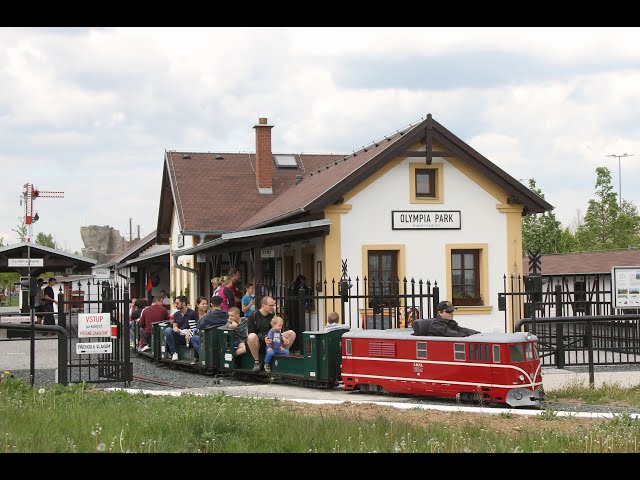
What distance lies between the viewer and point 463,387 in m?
12.9

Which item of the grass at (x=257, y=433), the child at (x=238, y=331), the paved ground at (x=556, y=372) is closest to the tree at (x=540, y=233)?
the paved ground at (x=556, y=372)

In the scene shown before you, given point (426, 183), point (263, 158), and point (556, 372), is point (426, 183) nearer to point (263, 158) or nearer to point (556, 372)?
point (556, 372)

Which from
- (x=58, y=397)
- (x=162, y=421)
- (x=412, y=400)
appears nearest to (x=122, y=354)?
(x=58, y=397)

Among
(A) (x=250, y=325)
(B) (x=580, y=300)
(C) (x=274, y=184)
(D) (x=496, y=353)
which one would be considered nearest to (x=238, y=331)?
(A) (x=250, y=325)

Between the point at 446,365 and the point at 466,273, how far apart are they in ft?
38.0

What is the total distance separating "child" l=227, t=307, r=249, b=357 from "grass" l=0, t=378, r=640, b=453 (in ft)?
17.8

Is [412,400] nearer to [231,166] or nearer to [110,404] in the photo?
[110,404]

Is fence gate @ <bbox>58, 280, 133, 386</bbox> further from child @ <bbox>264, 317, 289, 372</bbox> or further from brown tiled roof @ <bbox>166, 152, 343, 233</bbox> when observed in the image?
brown tiled roof @ <bbox>166, 152, 343, 233</bbox>

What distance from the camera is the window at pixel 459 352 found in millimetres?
12953

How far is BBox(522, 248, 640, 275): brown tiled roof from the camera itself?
38.4 metres

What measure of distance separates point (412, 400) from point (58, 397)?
4.87m

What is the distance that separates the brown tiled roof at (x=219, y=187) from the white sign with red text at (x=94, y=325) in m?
16.3

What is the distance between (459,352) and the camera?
1301 centimetres

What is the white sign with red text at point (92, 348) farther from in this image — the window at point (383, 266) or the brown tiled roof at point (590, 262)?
the brown tiled roof at point (590, 262)
